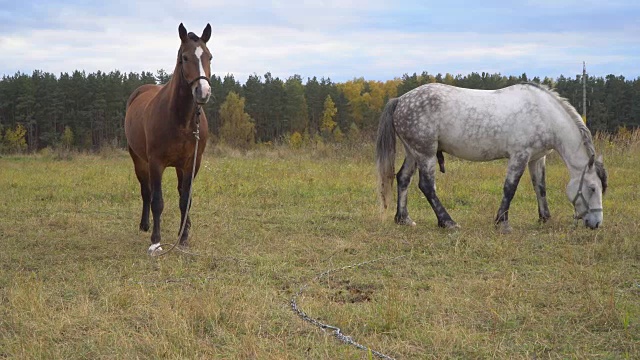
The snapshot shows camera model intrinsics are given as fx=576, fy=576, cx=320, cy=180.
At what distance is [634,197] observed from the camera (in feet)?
29.8

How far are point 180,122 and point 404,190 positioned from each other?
121 inches

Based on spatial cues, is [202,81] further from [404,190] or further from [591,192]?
[591,192]

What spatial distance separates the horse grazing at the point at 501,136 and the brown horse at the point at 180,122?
249 centimetres

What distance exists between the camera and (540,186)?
728cm

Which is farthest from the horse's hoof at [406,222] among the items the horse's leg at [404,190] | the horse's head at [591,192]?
the horse's head at [591,192]

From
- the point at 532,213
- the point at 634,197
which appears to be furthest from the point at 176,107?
the point at 634,197

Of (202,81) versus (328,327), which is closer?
(328,327)

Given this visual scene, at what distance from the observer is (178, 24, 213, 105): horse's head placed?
17.3 ft

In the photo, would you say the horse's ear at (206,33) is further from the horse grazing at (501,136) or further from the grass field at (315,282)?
the horse grazing at (501,136)

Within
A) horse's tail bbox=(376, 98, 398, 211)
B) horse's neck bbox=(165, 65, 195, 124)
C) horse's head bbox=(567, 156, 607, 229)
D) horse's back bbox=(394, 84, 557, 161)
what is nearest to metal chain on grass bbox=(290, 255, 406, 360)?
horse's neck bbox=(165, 65, 195, 124)

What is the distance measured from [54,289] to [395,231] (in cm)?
386

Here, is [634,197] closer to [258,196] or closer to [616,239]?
[616,239]

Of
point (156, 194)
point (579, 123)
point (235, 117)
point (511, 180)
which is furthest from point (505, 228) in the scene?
point (235, 117)

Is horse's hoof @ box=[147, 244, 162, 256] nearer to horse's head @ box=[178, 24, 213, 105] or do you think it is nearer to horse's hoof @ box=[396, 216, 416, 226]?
horse's head @ box=[178, 24, 213, 105]
